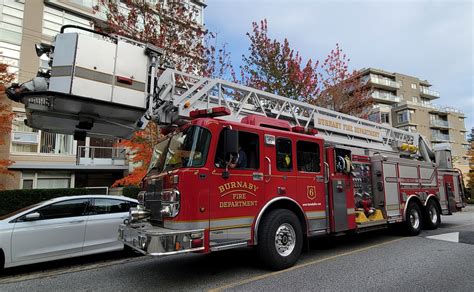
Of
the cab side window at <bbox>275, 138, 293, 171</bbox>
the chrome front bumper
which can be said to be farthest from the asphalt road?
the cab side window at <bbox>275, 138, 293, 171</bbox>

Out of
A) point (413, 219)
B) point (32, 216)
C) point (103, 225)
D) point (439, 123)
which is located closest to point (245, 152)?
point (103, 225)

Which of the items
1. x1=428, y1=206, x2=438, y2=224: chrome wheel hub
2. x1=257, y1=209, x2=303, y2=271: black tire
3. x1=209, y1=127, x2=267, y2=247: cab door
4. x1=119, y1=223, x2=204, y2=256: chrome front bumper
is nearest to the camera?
x1=119, y1=223, x2=204, y2=256: chrome front bumper

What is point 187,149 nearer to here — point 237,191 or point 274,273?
point 237,191

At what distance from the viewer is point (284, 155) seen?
6.14 m

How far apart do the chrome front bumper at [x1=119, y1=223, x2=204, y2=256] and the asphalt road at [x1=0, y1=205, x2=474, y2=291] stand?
75 centimetres

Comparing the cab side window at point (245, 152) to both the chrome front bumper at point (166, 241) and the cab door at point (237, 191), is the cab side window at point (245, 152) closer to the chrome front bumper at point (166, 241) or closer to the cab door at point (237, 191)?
the cab door at point (237, 191)

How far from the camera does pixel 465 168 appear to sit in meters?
57.7

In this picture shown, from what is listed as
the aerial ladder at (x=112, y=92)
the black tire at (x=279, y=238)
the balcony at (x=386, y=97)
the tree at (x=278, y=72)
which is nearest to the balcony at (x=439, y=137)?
the balcony at (x=386, y=97)

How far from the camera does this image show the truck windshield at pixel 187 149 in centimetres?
506

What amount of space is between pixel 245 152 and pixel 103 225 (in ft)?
12.3

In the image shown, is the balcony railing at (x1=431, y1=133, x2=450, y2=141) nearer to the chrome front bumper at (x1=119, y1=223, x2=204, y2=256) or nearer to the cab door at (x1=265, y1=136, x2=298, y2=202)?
the cab door at (x1=265, y1=136, x2=298, y2=202)

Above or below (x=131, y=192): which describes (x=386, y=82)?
above

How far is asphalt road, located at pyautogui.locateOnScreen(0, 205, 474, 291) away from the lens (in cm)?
492

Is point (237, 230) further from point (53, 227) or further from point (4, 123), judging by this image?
point (4, 123)
